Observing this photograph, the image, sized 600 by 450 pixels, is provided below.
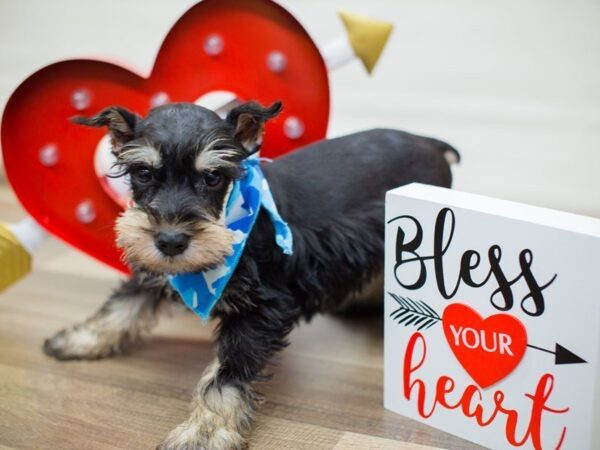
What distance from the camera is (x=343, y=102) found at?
3.07 m

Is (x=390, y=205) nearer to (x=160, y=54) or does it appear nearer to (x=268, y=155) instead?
(x=268, y=155)

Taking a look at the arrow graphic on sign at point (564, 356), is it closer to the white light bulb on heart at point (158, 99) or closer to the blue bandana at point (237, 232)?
the blue bandana at point (237, 232)

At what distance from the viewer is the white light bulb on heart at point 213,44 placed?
193 centimetres

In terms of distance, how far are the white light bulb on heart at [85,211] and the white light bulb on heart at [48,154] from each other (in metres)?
0.13

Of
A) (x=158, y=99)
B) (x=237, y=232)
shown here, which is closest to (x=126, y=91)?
(x=158, y=99)

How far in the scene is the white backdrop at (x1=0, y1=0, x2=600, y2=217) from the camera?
2.74 metres

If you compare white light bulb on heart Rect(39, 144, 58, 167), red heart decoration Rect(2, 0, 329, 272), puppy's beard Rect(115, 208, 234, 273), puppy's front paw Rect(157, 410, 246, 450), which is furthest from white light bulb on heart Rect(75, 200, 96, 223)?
puppy's front paw Rect(157, 410, 246, 450)

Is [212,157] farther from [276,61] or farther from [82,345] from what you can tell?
[82,345]

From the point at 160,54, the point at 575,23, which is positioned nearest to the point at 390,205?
the point at 160,54

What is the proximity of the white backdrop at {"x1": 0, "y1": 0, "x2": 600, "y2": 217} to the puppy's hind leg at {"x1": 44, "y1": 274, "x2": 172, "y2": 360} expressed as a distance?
120 cm

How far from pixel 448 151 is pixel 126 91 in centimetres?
88

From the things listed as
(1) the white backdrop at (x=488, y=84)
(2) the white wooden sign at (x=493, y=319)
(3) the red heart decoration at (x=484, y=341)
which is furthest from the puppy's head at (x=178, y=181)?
(1) the white backdrop at (x=488, y=84)

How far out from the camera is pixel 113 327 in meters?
1.90

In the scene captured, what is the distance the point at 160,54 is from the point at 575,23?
60.6 inches
